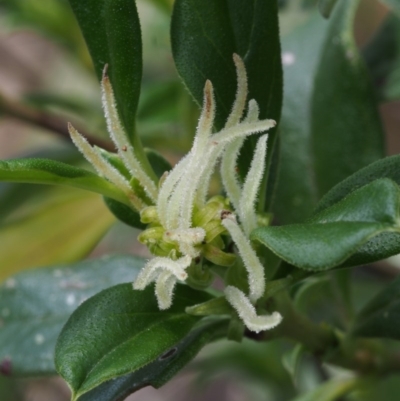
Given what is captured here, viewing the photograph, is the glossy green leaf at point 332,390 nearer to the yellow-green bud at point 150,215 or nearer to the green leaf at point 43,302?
Answer: the green leaf at point 43,302

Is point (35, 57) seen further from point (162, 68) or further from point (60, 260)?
point (60, 260)

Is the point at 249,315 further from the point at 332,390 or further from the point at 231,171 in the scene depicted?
the point at 332,390

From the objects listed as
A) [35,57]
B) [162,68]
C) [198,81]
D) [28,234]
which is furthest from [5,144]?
[198,81]

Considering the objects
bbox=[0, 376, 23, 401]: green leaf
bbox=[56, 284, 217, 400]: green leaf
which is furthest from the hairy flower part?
bbox=[0, 376, 23, 401]: green leaf

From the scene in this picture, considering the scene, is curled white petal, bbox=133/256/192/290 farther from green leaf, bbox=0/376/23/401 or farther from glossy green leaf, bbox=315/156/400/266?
green leaf, bbox=0/376/23/401

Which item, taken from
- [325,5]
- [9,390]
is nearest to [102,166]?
[325,5]

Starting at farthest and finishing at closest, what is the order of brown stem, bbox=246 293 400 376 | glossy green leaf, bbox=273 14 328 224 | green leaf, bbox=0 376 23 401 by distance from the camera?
green leaf, bbox=0 376 23 401 → glossy green leaf, bbox=273 14 328 224 → brown stem, bbox=246 293 400 376

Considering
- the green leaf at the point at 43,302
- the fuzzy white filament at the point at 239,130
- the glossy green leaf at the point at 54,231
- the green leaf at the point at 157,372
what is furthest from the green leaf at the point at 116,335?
the glossy green leaf at the point at 54,231
